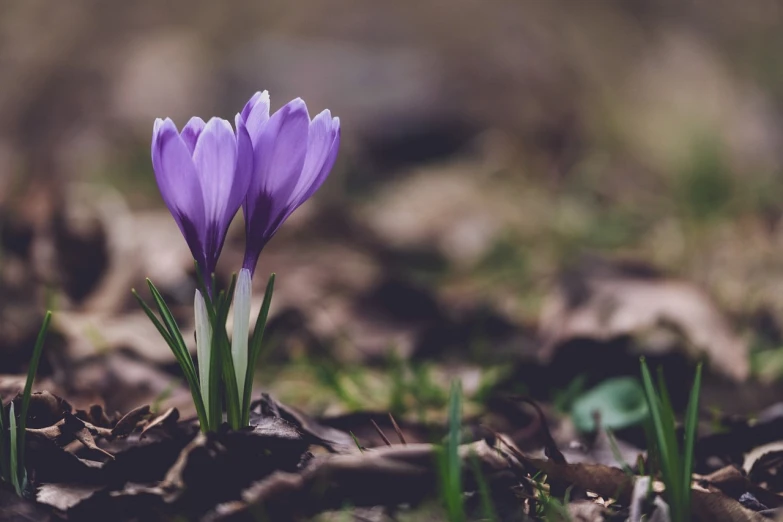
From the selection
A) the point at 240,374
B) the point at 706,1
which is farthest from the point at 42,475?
the point at 706,1

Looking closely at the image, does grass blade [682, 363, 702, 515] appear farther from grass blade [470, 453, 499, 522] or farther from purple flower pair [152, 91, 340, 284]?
purple flower pair [152, 91, 340, 284]

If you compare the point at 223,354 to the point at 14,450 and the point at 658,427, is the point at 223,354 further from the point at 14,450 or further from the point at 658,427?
the point at 658,427

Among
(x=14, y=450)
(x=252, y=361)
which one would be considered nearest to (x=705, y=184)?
(x=252, y=361)

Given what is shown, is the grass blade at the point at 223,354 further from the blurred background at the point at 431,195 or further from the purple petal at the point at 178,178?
the blurred background at the point at 431,195

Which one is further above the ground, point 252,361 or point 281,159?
point 281,159

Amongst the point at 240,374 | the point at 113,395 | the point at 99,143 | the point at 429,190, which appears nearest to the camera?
the point at 240,374

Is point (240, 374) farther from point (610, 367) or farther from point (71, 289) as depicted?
point (71, 289)

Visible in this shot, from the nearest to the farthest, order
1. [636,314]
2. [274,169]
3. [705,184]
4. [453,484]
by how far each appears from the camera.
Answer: [453,484] → [274,169] → [636,314] → [705,184]

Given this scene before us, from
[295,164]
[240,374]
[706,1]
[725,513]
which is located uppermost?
[706,1]

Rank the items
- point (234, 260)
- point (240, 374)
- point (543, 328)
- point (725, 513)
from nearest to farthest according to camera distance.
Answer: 1. point (725, 513)
2. point (240, 374)
3. point (543, 328)
4. point (234, 260)
